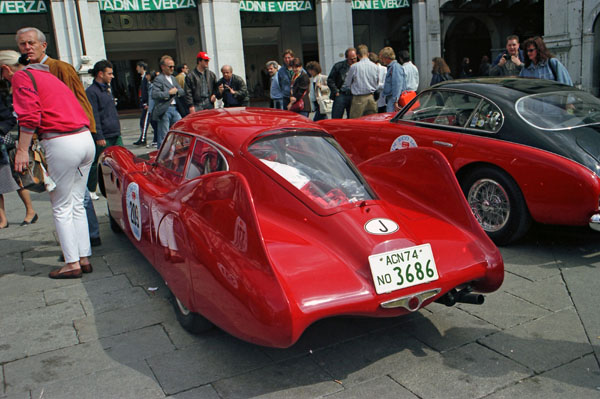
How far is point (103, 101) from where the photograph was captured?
21.7 feet

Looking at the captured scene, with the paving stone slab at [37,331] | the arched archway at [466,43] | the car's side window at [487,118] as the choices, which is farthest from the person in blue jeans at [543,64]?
the arched archway at [466,43]

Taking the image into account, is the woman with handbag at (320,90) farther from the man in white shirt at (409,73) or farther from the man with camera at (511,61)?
the man with camera at (511,61)

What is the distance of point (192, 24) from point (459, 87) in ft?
58.4

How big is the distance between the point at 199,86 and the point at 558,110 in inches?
247

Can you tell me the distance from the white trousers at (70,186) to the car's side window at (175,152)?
24.2 inches

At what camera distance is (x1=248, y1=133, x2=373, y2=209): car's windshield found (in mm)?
3344

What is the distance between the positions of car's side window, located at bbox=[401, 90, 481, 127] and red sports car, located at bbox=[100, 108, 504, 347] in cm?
187

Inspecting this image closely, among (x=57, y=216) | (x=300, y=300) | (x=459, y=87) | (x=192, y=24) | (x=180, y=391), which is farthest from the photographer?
(x=192, y=24)

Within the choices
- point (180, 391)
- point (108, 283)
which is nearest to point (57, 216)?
point (108, 283)

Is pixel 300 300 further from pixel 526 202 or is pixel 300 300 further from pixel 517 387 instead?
pixel 526 202

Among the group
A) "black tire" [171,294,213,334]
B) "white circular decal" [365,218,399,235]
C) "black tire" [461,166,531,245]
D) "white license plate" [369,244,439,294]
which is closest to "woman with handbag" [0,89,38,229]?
"black tire" [171,294,213,334]

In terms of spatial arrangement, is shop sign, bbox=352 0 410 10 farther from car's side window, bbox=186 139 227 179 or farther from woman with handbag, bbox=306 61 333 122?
car's side window, bbox=186 139 227 179

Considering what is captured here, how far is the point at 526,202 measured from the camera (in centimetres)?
466

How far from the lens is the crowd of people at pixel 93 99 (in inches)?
167
